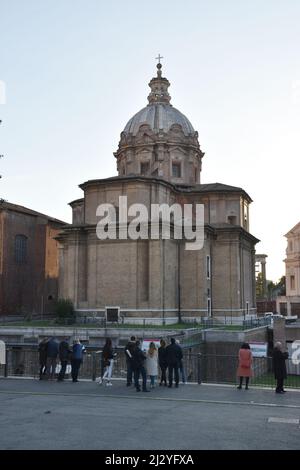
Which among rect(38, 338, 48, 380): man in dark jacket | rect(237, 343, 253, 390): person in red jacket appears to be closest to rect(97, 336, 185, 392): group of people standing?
rect(237, 343, 253, 390): person in red jacket

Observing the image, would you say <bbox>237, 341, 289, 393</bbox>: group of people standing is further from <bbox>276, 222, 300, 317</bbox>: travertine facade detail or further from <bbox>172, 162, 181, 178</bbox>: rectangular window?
<bbox>276, 222, 300, 317</bbox>: travertine facade detail

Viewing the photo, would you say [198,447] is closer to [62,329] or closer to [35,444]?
[35,444]

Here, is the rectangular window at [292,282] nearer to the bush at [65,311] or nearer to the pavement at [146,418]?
the bush at [65,311]

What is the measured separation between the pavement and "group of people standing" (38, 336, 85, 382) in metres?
0.99

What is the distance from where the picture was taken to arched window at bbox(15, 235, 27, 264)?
2130 inches

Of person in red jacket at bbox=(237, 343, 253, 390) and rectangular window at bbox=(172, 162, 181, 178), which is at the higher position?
rectangular window at bbox=(172, 162, 181, 178)

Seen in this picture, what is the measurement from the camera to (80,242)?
42.6m

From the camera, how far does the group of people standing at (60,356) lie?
17.9 metres

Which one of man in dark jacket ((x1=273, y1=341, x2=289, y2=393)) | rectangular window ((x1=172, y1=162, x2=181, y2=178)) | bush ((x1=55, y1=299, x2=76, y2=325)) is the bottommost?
man in dark jacket ((x1=273, y1=341, x2=289, y2=393))

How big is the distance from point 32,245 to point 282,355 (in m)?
43.9

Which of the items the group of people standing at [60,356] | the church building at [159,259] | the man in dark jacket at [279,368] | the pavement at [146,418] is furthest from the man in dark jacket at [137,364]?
the church building at [159,259]

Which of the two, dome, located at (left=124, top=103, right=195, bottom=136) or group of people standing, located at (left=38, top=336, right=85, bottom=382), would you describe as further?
dome, located at (left=124, top=103, right=195, bottom=136)

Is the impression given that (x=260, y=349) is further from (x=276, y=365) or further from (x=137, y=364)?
(x=137, y=364)

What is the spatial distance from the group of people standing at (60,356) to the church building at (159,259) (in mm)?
20467
